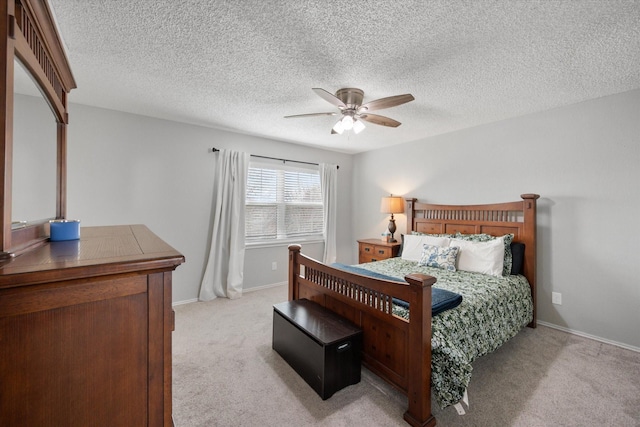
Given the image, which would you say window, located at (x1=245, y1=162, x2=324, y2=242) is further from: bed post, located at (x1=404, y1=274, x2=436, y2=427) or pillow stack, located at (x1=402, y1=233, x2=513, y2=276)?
bed post, located at (x1=404, y1=274, x2=436, y2=427)

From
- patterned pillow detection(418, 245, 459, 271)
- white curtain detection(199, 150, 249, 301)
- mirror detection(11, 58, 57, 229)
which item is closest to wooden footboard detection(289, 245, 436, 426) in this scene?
patterned pillow detection(418, 245, 459, 271)

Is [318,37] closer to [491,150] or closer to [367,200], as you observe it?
[491,150]

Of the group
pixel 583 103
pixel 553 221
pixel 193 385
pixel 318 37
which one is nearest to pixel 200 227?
pixel 193 385

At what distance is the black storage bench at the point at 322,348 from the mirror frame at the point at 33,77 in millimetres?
1547

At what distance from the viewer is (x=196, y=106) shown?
9.65 ft

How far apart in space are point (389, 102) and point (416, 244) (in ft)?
6.73

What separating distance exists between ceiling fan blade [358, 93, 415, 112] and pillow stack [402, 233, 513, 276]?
1824 mm

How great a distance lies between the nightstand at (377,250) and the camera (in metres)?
4.05

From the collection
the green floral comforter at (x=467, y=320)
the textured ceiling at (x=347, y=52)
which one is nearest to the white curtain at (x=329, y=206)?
the green floral comforter at (x=467, y=320)

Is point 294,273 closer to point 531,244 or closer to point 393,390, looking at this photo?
point 393,390

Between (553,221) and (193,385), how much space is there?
148 inches

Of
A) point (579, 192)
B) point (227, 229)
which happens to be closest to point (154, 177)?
point (227, 229)

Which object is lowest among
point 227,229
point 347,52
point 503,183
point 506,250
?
point 506,250

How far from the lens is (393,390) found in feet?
6.35
